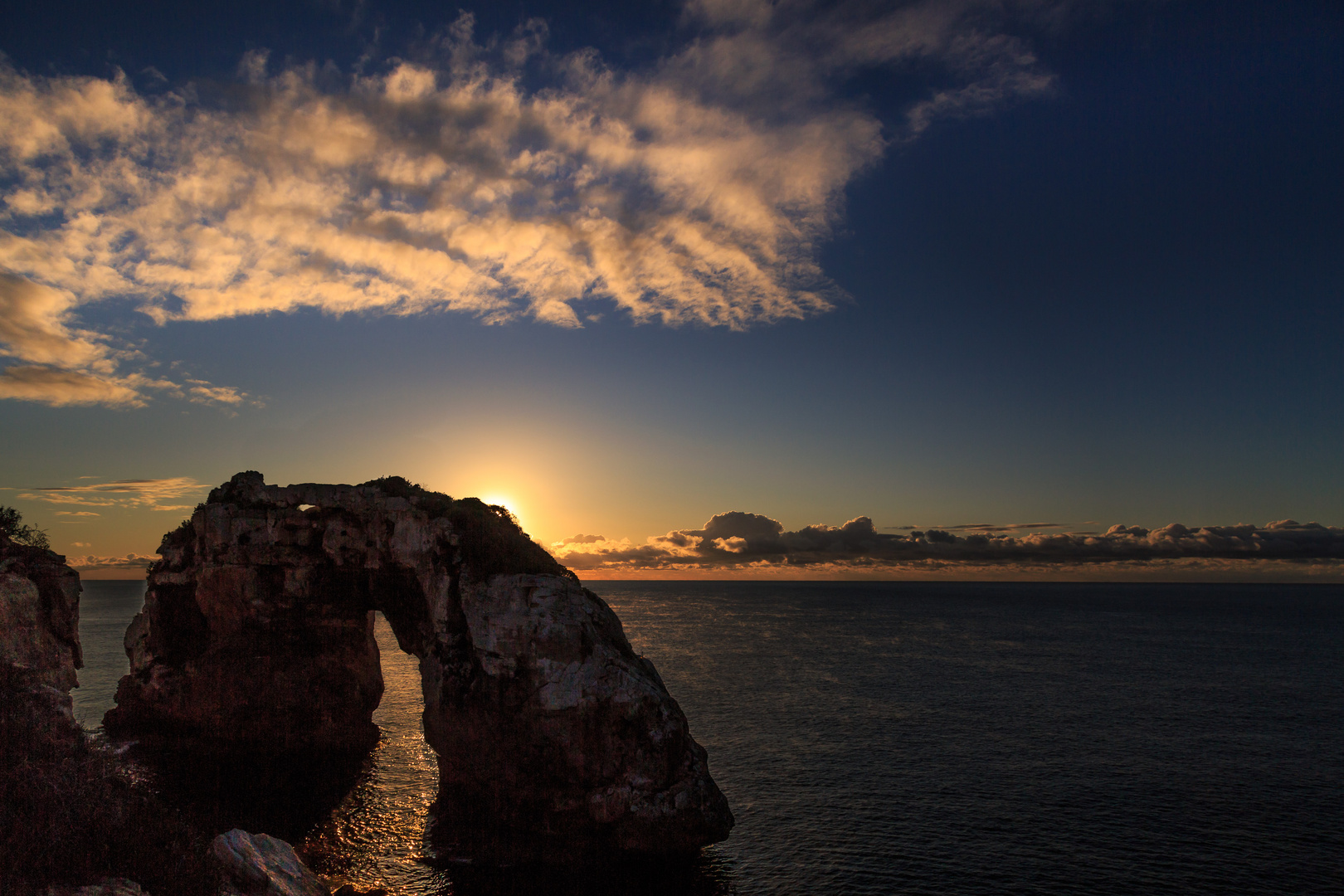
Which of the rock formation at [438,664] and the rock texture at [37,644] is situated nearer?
the rock texture at [37,644]

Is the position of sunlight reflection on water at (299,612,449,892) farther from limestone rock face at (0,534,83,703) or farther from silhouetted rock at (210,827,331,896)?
limestone rock face at (0,534,83,703)

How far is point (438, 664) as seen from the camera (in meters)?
32.5

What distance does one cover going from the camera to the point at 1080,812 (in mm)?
33125

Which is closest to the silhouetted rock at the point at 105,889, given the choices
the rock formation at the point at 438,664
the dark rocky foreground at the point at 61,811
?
the dark rocky foreground at the point at 61,811

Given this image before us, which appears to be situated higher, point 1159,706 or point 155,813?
point 155,813

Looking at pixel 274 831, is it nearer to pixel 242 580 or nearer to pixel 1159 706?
pixel 242 580

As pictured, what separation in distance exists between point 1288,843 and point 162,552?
64622 millimetres

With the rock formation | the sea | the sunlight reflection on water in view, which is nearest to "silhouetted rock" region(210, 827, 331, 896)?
the sea

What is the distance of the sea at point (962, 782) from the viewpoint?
86.8 feet

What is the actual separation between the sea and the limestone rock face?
12.3m

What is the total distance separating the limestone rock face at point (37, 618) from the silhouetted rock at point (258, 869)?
8.92 metres

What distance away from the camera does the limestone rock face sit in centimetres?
2152

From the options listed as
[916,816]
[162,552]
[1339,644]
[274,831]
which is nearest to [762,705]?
[916,816]

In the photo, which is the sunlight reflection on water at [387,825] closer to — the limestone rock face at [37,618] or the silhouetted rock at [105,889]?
the limestone rock face at [37,618]
